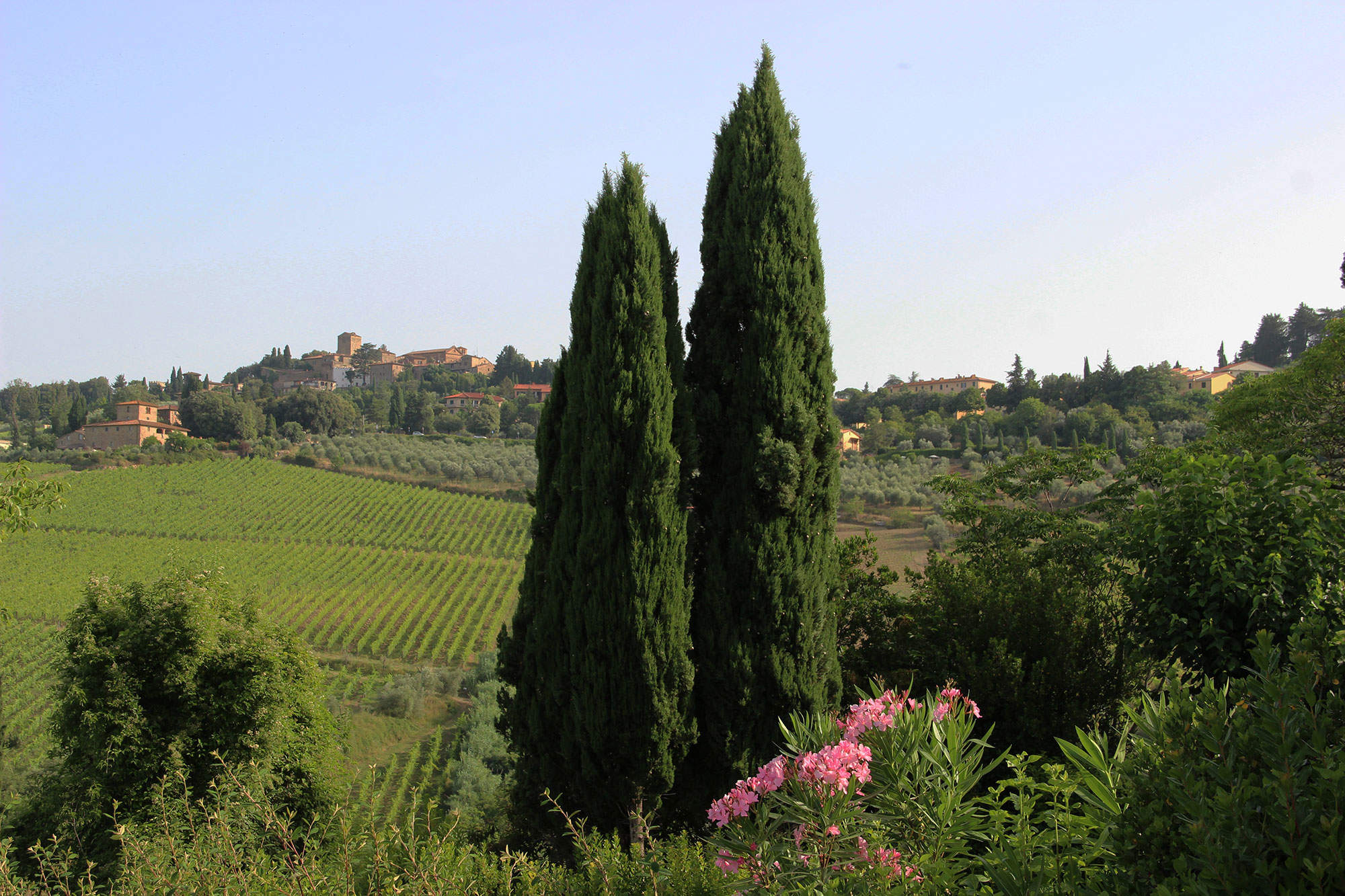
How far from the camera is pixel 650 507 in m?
6.58

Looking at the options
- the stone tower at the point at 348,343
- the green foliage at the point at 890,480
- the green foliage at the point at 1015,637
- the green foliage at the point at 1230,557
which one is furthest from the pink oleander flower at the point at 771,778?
the stone tower at the point at 348,343

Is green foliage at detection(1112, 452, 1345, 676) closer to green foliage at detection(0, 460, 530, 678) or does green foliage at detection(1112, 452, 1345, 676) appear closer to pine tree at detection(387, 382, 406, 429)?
green foliage at detection(0, 460, 530, 678)

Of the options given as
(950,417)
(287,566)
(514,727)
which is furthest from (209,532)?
(950,417)

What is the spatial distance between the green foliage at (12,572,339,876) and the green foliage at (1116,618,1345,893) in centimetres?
971

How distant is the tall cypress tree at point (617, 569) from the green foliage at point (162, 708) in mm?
4805

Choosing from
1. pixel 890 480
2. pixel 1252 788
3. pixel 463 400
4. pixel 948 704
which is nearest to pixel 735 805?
pixel 948 704

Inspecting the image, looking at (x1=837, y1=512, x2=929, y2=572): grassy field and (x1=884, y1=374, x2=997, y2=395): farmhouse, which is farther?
(x1=884, y1=374, x2=997, y2=395): farmhouse

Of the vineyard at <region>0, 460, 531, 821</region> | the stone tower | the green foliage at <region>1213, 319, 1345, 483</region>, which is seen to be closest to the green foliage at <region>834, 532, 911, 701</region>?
the green foliage at <region>1213, 319, 1345, 483</region>

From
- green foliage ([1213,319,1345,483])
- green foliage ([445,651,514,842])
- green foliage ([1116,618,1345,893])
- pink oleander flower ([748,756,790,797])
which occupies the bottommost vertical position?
green foliage ([445,651,514,842])

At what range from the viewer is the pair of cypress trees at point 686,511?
6574 mm

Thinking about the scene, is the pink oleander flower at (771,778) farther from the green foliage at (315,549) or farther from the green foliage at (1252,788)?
the green foliage at (315,549)

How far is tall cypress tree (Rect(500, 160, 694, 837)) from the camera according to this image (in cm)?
650

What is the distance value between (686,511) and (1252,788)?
5.26 meters

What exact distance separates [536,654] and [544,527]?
119 cm
